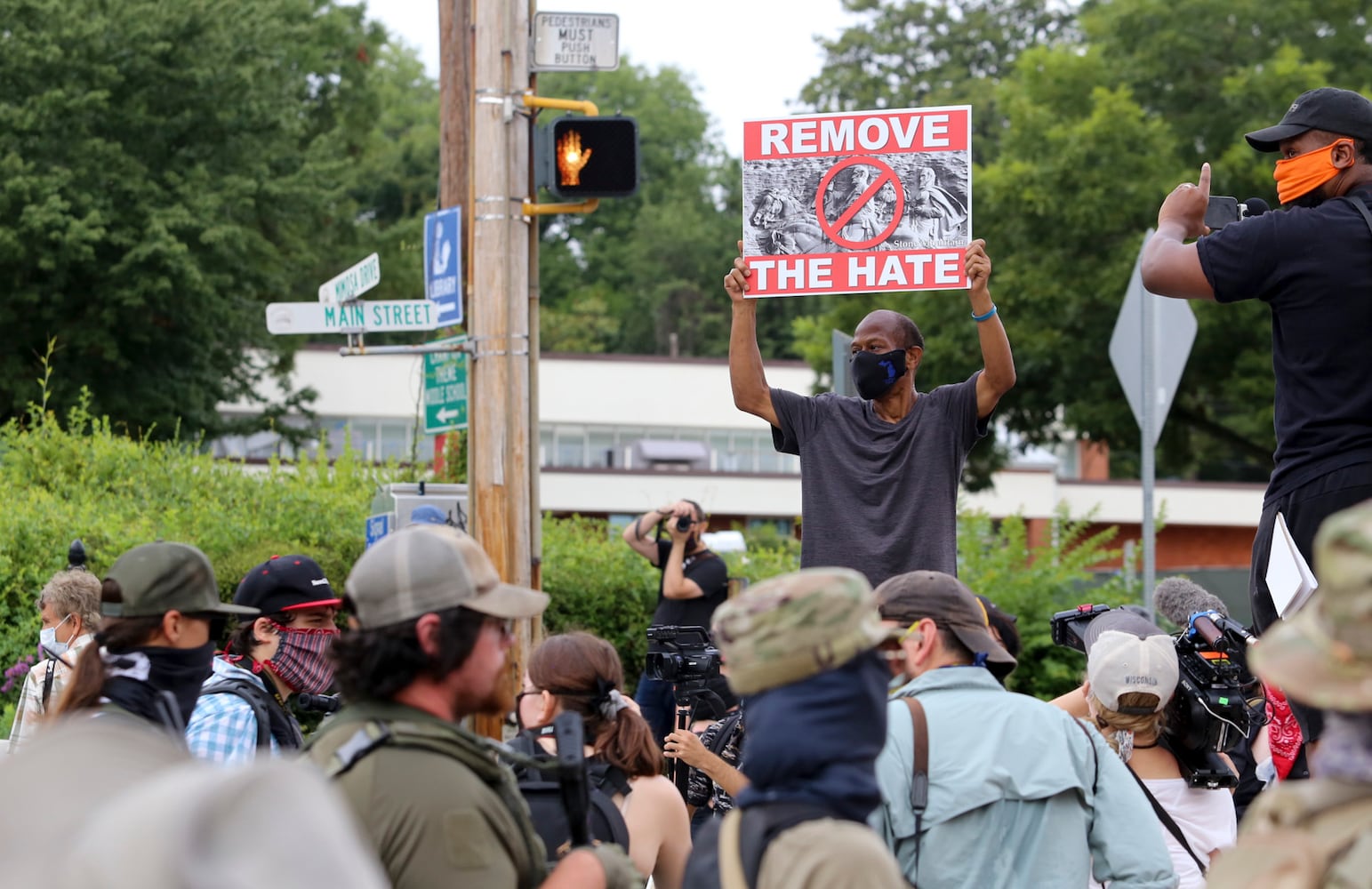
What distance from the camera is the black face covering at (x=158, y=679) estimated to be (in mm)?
3863

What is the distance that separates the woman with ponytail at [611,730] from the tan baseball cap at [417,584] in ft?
4.70

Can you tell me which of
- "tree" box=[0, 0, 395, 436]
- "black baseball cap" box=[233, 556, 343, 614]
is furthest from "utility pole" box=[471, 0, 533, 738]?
"tree" box=[0, 0, 395, 436]

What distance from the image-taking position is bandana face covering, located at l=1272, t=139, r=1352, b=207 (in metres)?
4.31

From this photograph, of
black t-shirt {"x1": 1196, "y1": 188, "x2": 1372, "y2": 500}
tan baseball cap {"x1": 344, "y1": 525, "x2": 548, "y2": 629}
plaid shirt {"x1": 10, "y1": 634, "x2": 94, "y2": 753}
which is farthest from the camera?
plaid shirt {"x1": 10, "y1": 634, "x2": 94, "y2": 753}

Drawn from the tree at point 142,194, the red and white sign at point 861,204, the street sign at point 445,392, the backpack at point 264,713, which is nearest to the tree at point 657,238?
the tree at point 142,194

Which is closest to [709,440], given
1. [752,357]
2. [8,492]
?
[8,492]

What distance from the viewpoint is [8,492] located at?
41.3 feet

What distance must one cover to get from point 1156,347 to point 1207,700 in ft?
15.1

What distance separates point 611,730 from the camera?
15.2 ft

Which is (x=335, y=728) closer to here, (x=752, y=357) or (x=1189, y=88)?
(x=752, y=357)

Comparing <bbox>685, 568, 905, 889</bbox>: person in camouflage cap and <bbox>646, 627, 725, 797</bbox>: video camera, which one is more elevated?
<bbox>685, 568, 905, 889</bbox>: person in camouflage cap

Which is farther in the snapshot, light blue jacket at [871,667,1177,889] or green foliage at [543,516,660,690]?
green foliage at [543,516,660,690]

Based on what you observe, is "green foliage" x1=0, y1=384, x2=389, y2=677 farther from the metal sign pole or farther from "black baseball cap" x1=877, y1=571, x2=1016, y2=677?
"black baseball cap" x1=877, y1=571, x2=1016, y2=677

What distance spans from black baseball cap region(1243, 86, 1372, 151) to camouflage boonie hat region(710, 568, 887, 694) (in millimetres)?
2202
